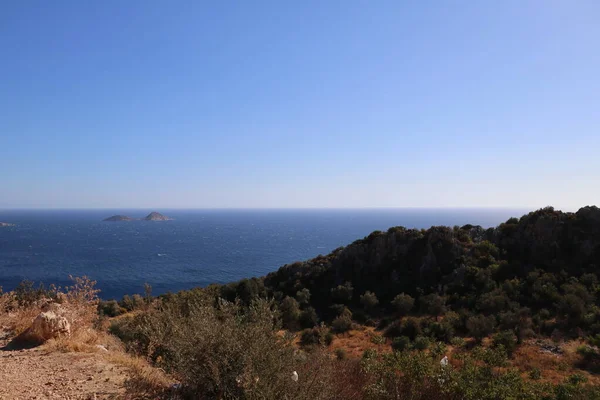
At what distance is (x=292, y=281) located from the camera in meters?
28.5

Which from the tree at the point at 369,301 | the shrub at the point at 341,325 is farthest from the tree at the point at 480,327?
the tree at the point at 369,301

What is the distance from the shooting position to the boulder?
709 centimetres

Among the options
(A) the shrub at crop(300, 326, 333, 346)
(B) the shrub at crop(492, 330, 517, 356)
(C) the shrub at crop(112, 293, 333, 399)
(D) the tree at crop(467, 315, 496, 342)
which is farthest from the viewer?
(A) the shrub at crop(300, 326, 333, 346)

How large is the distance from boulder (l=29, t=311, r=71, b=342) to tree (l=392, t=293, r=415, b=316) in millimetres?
18887

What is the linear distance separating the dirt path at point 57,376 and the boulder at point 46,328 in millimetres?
397

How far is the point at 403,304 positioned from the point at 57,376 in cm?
1970

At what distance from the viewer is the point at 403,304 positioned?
21.5 meters

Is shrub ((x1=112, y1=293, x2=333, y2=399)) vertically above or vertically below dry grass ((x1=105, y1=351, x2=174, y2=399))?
above

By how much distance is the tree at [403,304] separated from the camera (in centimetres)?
2155

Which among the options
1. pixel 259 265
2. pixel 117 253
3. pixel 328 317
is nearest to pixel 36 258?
pixel 117 253

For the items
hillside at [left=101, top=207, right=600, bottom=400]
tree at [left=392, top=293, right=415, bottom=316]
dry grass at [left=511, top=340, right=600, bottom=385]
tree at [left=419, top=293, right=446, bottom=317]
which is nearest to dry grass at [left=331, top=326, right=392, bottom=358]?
hillside at [left=101, top=207, right=600, bottom=400]

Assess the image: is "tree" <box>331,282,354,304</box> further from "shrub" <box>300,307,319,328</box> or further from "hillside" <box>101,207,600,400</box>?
"shrub" <box>300,307,319,328</box>

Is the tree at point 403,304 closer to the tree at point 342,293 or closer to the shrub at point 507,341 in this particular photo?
the tree at point 342,293

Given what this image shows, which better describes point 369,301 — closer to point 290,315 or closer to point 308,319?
point 308,319
